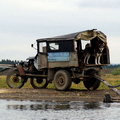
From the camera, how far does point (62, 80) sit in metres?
25.5

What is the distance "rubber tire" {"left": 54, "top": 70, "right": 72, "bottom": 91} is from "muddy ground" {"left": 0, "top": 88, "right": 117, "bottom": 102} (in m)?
0.38

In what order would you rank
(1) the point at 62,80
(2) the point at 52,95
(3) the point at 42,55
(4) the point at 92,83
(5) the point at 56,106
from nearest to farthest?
(5) the point at 56,106
(2) the point at 52,95
(1) the point at 62,80
(3) the point at 42,55
(4) the point at 92,83

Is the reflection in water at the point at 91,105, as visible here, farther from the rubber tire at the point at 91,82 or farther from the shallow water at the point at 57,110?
the rubber tire at the point at 91,82

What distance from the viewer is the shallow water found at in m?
17.0

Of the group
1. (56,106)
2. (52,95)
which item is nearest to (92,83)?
(52,95)

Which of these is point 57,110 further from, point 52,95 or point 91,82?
point 91,82

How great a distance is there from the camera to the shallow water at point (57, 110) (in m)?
17.0

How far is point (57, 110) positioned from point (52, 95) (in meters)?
5.17

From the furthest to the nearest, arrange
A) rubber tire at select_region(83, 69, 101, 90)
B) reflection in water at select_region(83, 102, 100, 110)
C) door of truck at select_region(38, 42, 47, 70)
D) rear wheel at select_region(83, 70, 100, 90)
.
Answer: rear wheel at select_region(83, 70, 100, 90) → door of truck at select_region(38, 42, 47, 70) → rubber tire at select_region(83, 69, 101, 90) → reflection in water at select_region(83, 102, 100, 110)

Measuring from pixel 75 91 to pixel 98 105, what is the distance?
5.27 metres

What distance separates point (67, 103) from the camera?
21.1 metres

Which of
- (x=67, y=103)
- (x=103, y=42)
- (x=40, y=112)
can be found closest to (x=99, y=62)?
(x=103, y=42)

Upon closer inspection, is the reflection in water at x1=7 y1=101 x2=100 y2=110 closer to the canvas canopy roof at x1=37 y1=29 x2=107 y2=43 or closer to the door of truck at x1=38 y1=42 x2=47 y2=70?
the canvas canopy roof at x1=37 y1=29 x2=107 y2=43

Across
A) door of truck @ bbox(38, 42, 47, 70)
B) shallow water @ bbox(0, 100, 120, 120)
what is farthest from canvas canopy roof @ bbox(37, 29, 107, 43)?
shallow water @ bbox(0, 100, 120, 120)
